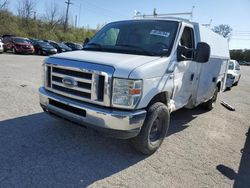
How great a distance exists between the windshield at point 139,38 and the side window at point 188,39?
11.8 inches

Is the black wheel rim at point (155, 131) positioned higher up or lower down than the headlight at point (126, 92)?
lower down

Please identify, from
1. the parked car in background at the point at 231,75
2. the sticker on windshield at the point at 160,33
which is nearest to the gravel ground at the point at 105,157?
the sticker on windshield at the point at 160,33

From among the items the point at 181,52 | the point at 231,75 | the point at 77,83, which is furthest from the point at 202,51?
the point at 231,75

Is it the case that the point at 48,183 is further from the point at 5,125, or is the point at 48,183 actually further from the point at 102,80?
the point at 5,125

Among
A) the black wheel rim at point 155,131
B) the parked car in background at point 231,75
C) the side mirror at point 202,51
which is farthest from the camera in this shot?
the parked car in background at point 231,75

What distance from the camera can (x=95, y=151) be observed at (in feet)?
13.5

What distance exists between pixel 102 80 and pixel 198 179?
2030 millimetres

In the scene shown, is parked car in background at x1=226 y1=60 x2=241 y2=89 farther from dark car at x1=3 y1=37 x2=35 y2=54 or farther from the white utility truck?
dark car at x1=3 y1=37 x2=35 y2=54

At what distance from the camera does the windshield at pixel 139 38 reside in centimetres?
430

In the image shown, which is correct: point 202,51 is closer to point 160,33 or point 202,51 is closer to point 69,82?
point 160,33

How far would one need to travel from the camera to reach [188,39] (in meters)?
5.05

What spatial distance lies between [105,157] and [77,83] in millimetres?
1273

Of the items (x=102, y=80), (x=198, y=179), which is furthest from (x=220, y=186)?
(x=102, y=80)

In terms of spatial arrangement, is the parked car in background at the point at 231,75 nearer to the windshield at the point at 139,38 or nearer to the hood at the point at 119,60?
the windshield at the point at 139,38
